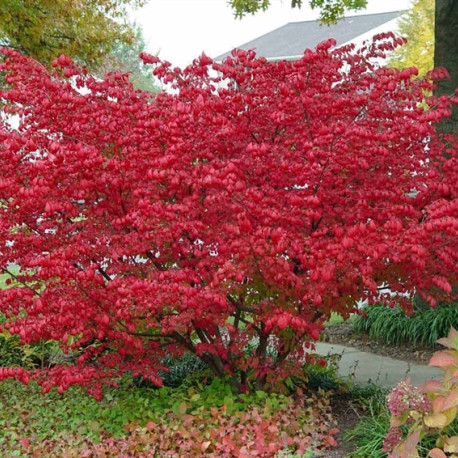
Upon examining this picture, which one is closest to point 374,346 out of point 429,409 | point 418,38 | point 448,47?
point 448,47

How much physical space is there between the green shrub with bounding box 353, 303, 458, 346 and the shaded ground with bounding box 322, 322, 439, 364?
0.08 m

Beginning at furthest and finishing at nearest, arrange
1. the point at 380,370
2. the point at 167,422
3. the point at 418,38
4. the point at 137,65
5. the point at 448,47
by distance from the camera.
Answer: the point at 137,65
the point at 418,38
the point at 448,47
the point at 380,370
the point at 167,422

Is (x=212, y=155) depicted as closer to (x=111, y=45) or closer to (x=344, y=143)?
(x=344, y=143)

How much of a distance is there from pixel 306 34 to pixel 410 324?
2895 cm

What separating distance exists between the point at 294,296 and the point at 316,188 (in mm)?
811

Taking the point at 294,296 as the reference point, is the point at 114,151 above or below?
above

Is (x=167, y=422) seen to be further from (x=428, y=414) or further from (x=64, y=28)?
(x=64, y=28)

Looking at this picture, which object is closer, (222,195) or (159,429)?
(222,195)

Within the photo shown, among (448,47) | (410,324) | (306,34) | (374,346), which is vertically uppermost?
(306,34)

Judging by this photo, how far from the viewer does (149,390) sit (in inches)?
243

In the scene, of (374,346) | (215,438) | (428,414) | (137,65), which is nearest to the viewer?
(428,414)

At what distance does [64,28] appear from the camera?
12.5 m

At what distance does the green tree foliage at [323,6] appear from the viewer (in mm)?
10609

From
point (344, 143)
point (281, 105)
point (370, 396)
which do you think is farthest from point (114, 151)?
point (370, 396)
